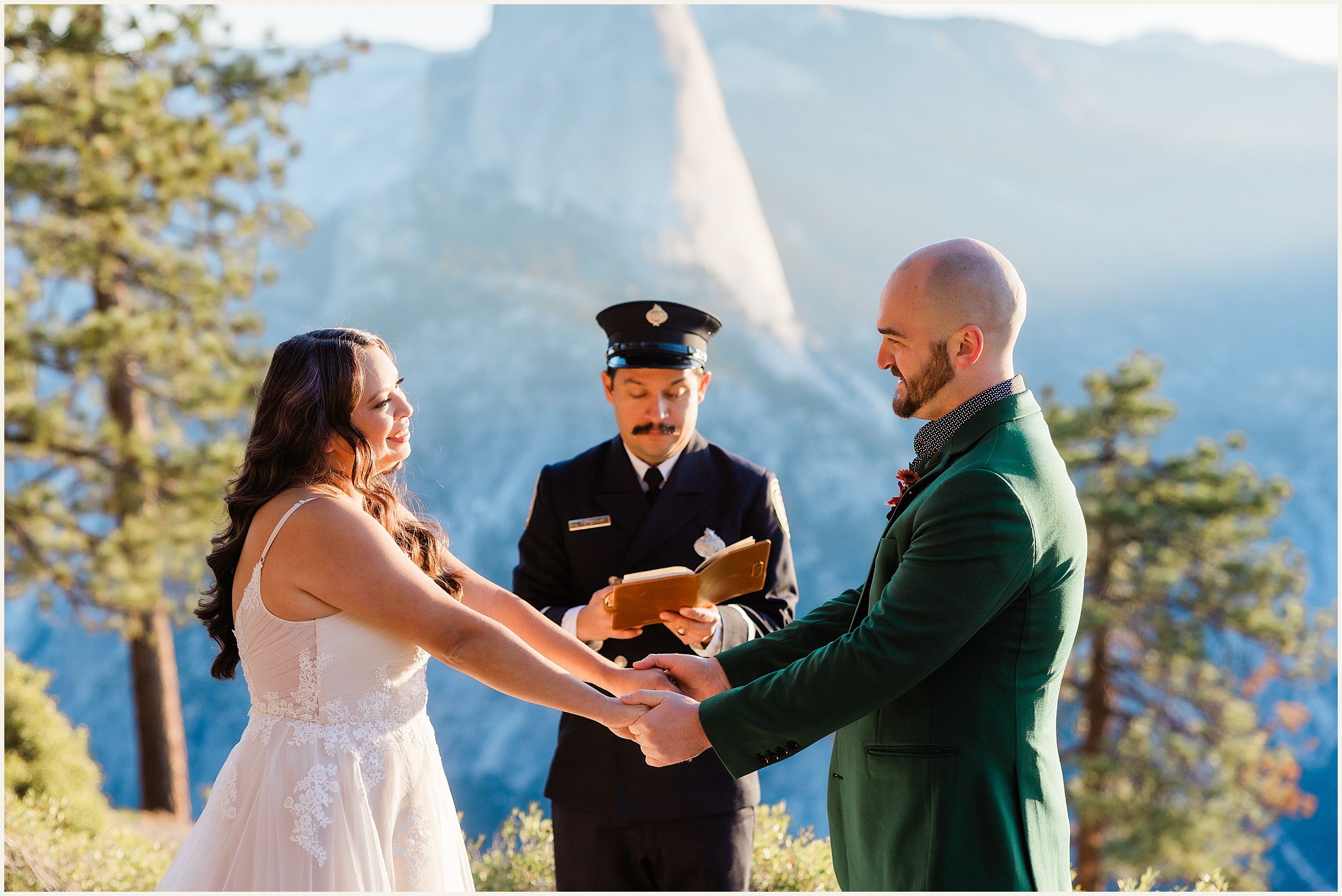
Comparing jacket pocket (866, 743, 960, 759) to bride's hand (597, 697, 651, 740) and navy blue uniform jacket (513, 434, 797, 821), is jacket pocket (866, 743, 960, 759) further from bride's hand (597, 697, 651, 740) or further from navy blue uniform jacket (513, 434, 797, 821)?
navy blue uniform jacket (513, 434, 797, 821)

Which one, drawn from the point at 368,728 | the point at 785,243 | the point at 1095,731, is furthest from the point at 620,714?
the point at 785,243

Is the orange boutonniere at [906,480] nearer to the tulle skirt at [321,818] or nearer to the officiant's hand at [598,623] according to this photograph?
the officiant's hand at [598,623]

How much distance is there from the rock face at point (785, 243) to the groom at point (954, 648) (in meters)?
23.6

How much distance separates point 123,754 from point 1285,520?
39.3m

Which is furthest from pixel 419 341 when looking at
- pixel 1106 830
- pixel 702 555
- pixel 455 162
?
pixel 702 555

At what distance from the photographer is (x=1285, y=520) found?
3481 cm

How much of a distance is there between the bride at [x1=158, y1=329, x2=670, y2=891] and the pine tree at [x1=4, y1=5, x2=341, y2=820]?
7.41 metres

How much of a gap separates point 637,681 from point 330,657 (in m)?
1.01

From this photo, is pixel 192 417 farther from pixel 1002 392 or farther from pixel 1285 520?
pixel 1285 520

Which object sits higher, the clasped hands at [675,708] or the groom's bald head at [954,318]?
the groom's bald head at [954,318]

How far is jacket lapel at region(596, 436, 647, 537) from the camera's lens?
359 centimetres

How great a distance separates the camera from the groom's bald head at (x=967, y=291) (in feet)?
8.01

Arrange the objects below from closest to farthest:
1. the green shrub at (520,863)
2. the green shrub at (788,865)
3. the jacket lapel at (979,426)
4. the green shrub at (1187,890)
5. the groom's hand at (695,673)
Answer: the jacket lapel at (979,426)
the groom's hand at (695,673)
the green shrub at (1187,890)
the green shrub at (788,865)
the green shrub at (520,863)

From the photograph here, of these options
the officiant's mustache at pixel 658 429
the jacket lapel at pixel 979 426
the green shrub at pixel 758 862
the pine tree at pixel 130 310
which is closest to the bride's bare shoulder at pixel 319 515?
the officiant's mustache at pixel 658 429
